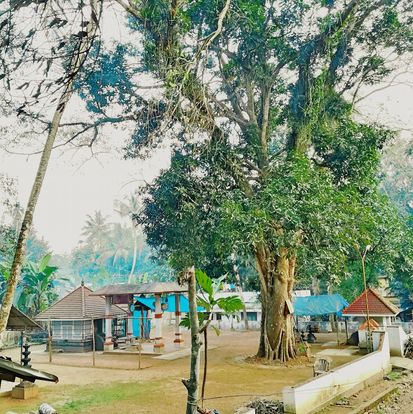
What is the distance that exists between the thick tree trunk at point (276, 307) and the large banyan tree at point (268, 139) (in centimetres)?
4

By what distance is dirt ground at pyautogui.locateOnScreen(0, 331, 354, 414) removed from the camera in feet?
35.7

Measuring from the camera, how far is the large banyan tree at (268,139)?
46.3 ft

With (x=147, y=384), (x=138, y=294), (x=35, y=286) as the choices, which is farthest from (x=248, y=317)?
(x=147, y=384)

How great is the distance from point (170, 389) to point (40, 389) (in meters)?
4.03

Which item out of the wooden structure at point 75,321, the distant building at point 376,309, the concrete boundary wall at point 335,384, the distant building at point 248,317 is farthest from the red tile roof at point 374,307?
the distant building at point 248,317

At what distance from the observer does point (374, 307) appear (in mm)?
19375

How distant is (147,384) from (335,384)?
5850mm

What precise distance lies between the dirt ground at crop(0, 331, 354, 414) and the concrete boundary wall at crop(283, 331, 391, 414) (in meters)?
1.39

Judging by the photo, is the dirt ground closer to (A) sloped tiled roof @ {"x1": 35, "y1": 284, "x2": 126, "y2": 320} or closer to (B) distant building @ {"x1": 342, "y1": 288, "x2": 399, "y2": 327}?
(A) sloped tiled roof @ {"x1": 35, "y1": 284, "x2": 126, "y2": 320}

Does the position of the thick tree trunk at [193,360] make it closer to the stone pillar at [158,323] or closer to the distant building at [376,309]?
the distant building at [376,309]

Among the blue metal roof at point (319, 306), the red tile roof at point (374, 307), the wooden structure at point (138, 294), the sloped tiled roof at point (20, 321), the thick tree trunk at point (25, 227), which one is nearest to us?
the thick tree trunk at point (25, 227)

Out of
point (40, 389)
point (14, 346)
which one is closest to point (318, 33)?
point (40, 389)

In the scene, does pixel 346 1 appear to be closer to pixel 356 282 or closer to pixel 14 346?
pixel 356 282

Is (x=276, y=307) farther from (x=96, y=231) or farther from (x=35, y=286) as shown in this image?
(x=96, y=231)
